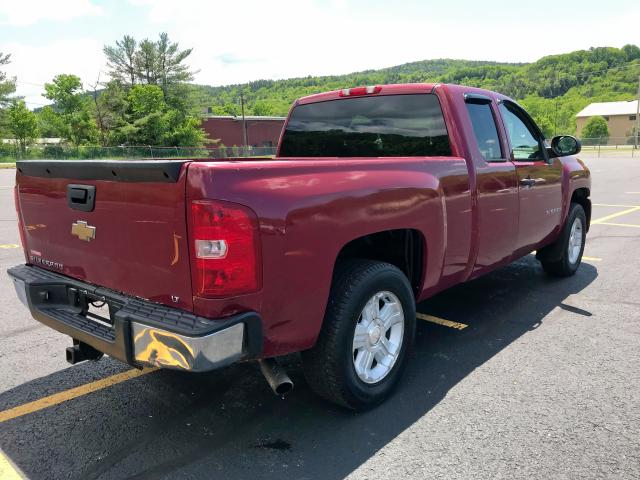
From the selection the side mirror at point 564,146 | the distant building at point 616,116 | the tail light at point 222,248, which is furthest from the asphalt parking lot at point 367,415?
the distant building at point 616,116

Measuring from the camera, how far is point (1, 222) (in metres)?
10.2

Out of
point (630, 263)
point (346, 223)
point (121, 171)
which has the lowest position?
point (630, 263)

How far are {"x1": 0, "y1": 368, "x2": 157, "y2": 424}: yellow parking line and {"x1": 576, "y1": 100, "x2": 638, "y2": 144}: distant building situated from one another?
4500 inches

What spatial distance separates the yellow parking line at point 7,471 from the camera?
2484 millimetres

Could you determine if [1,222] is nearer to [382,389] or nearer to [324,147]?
[324,147]

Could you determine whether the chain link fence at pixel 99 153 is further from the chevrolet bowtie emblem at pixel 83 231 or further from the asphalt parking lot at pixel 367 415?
the chevrolet bowtie emblem at pixel 83 231

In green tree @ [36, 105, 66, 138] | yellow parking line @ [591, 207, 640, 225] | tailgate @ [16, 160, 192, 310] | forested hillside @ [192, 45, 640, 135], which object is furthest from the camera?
forested hillside @ [192, 45, 640, 135]

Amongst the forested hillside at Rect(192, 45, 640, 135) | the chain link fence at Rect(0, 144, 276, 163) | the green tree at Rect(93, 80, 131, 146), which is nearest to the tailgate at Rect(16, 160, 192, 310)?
the chain link fence at Rect(0, 144, 276, 163)

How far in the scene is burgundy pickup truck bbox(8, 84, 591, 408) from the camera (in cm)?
228

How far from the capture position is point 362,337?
298 cm

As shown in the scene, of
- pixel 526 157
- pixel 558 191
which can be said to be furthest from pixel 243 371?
pixel 558 191

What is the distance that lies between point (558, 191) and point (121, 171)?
4279 mm

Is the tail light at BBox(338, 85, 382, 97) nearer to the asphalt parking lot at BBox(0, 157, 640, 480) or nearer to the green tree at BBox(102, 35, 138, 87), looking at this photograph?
the asphalt parking lot at BBox(0, 157, 640, 480)

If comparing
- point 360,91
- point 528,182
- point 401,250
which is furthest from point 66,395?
point 528,182
